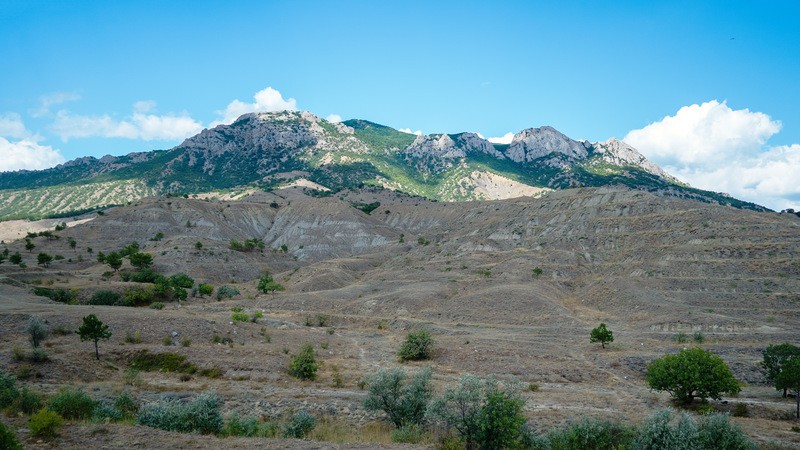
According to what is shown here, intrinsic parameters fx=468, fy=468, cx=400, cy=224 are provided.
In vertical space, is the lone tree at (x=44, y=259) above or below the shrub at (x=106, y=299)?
above

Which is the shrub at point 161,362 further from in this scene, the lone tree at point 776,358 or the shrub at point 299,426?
the lone tree at point 776,358

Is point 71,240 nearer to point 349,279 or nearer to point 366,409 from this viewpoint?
point 349,279

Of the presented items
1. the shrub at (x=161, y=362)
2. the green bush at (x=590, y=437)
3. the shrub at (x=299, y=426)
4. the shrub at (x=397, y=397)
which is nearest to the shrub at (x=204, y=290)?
the shrub at (x=161, y=362)

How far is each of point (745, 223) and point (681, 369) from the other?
56226 millimetres

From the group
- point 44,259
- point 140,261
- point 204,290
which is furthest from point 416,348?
point 44,259

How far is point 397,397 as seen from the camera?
21.5 m

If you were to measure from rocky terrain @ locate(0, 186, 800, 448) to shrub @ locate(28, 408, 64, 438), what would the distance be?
0.41 m

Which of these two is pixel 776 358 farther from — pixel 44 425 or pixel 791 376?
pixel 44 425

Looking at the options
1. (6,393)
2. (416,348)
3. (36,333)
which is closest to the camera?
(6,393)

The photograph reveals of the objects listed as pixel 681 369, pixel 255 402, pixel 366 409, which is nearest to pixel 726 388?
pixel 681 369

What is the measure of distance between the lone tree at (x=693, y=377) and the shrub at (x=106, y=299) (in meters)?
57.0

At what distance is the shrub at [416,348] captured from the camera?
40.1 metres

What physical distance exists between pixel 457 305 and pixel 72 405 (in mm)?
49073

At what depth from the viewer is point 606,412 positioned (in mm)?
25641
